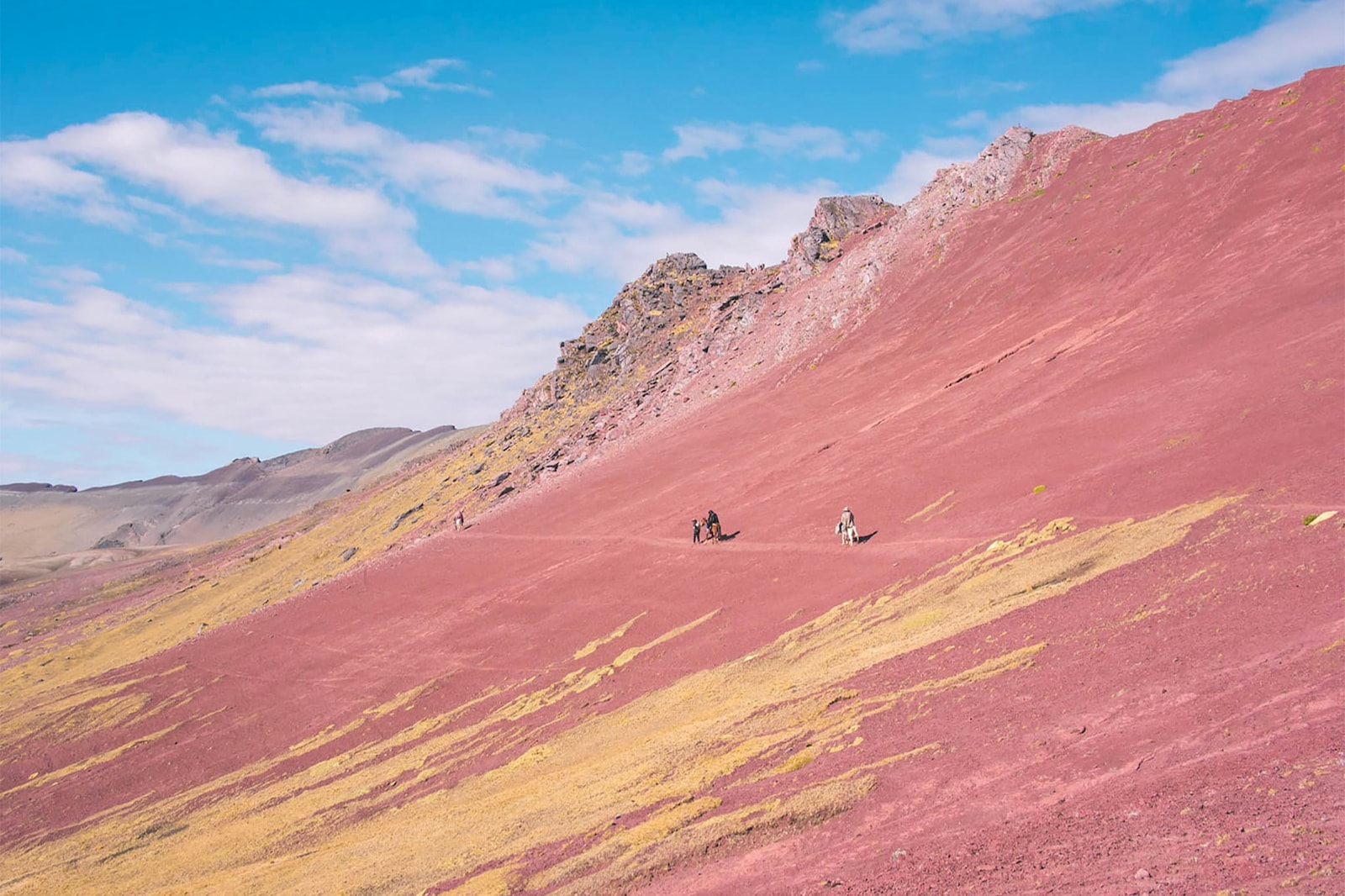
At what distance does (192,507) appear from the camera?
18312 cm

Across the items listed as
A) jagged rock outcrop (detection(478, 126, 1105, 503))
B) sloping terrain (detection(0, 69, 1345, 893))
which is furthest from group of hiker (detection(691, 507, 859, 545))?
jagged rock outcrop (detection(478, 126, 1105, 503))

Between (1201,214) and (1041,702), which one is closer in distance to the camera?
(1041,702)

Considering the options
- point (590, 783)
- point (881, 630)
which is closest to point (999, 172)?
point (881, 630)

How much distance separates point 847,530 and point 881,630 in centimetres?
884

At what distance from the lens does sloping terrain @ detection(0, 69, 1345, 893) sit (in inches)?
480

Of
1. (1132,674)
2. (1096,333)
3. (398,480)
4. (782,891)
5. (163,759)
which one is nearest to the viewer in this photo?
(782,891)

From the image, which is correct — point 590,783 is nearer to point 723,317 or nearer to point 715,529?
point 715,529

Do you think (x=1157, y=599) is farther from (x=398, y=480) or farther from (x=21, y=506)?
(x=21, y=506)

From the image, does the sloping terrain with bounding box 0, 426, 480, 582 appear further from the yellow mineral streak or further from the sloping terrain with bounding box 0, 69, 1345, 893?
the yellow mineral streak

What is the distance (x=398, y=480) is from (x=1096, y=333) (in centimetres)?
7282

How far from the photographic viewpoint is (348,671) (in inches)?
1417

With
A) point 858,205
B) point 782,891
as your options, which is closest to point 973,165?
point 858,205

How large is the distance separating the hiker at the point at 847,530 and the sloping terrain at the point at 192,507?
133238 millimetres

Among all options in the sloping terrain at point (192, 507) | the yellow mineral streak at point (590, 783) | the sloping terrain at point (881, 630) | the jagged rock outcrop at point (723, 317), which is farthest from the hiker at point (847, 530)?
the sloping terrain at point (192, 507)
